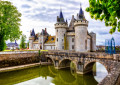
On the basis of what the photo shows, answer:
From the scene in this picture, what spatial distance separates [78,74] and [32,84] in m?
8.12

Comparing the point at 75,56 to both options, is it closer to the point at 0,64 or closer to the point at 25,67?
the point at 25,67

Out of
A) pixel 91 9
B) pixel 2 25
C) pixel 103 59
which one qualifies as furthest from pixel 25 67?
pixel 91 9

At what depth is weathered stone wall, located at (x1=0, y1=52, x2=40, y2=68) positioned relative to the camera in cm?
2103

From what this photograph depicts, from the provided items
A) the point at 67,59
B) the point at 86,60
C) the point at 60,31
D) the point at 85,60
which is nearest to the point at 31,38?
the point at 60,31

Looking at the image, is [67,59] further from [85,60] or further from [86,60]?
[86,60]

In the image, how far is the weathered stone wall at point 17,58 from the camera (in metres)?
21.0

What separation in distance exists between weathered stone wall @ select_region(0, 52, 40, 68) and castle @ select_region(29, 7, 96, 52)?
9274 mm

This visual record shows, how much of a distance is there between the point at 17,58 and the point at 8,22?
8.45 m

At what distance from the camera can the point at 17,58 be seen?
23359 mm

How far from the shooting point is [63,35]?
1316 inches

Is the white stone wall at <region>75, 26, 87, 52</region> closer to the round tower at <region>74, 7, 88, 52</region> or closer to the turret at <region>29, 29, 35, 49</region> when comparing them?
the round tower at <region>74, 7, 88, 52</region>

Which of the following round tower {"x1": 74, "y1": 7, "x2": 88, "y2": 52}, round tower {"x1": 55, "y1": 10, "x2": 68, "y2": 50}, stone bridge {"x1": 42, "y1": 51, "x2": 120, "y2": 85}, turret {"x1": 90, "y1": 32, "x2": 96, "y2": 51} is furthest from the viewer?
turret {"x1": 90, "y1": 32, "x2": 96, "y2": 51}

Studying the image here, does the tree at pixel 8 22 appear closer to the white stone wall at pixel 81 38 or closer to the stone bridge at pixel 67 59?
the stone bridge at pixel 67 59

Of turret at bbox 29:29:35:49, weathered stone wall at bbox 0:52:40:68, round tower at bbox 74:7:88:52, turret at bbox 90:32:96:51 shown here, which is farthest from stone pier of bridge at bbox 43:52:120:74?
turret at bbox 29:29:35:49
